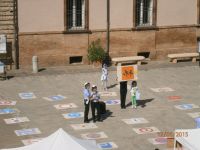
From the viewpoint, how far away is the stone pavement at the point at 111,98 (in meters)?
20.9

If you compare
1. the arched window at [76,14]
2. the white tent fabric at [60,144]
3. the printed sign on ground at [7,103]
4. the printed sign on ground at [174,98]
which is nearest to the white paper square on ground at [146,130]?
the printed sign on ground at [174,98]

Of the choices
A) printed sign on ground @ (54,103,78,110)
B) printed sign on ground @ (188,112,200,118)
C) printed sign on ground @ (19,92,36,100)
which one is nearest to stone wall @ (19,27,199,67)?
printed sign on ground @ (19,92,36,100)

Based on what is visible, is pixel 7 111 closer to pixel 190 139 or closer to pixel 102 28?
pixel 190 139

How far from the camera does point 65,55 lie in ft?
103

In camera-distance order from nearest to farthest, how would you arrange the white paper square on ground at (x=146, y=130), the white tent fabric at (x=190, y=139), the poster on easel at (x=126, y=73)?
the white tent fabric at (x=190, y=139)
the white paper square on ground at (x=146, y=130)
the poster on easel at (x=126, y=73)

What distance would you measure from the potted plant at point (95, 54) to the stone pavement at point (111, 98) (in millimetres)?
575

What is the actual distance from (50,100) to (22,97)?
138cm

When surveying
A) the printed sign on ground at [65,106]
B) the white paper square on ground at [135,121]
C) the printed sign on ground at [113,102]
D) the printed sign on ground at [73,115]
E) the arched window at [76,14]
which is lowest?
the white paper square on ground at [135,121]

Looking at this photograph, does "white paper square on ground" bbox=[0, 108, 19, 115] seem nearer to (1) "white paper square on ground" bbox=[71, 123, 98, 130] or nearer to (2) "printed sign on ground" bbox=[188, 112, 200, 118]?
(1) "white paper square on ground" bbox=[71, 123, 98, 130]

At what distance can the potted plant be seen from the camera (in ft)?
102

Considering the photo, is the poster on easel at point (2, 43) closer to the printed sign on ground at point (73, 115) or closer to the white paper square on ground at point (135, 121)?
the printed sign on ground at point (73, 115)

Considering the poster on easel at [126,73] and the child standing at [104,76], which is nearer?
the poster on easel at [126,73]

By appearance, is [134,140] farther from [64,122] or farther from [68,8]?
[68,8]

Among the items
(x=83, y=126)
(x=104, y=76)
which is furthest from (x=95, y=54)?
(x=83, y=126)
